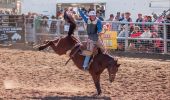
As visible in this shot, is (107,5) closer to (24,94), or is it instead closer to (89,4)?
(89,4)

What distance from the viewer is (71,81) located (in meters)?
11.0

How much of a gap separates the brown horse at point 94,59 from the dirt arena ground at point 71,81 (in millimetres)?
448

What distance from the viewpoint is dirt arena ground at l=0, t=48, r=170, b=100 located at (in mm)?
9139

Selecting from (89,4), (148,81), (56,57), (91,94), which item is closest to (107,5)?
(89,4)

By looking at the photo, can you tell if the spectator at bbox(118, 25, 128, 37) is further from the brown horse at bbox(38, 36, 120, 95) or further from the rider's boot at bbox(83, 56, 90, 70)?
the rider's boot at bbox(83, 56, 90, 70)

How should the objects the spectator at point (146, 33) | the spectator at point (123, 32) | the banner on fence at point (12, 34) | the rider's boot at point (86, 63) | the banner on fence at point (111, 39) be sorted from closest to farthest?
1. the rider's boot at point (86, 63)
2. the spectator at point (146, 33)
3. the spectator at point (123, 32)
4. the banner on fence at point (111, 39)
5. the banner on fence at point (12, 34)

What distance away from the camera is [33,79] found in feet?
36.6

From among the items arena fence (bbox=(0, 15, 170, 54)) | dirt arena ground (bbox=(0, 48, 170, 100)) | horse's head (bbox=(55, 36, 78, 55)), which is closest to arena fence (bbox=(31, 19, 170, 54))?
arena fence (bbox=(0, 15, 170, 54))

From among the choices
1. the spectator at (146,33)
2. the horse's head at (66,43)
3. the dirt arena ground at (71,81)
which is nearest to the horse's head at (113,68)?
the dirt arena ground at (71,81)

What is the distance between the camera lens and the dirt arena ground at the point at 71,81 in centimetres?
914

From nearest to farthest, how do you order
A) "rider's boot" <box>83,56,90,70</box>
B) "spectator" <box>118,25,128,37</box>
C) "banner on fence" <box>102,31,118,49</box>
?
"rider's boot" <box>83,56,90,70</box>
"spectator" <box>118,25,128,37</box>
"banner on fence" <box>102,31,118,49</box>

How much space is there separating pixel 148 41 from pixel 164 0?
276 cm

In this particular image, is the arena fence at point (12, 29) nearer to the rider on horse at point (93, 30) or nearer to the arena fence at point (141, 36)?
the arena fence at point (141, 36)

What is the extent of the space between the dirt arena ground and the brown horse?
0.45 m
